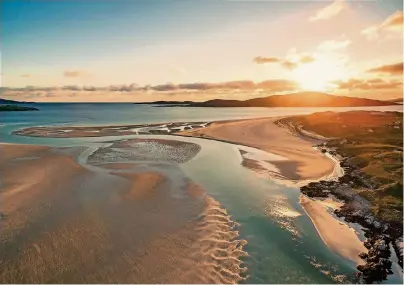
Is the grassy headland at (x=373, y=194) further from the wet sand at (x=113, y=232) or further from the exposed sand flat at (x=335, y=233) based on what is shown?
the wet sand at (x=113, y=232)

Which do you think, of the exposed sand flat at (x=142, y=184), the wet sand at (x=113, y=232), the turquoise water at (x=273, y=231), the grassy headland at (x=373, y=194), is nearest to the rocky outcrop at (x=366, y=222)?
the grassy headland at (x=373, y=194)

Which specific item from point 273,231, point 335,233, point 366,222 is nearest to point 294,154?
point 366,222

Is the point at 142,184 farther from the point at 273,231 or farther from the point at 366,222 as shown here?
the point at 366,222

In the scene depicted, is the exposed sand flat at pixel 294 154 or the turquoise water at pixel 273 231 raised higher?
the exposed sand flat at pixel 294 154

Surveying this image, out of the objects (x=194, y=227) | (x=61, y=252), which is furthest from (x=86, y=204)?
(x=194, y=227)

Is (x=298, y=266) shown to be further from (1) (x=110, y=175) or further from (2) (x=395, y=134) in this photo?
(2) (x=395, y=134)

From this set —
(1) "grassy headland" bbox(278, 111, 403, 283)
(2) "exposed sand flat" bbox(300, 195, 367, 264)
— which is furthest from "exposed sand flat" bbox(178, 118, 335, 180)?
(2) "exposed sand flat" bbox(300, 195, 367, 264)

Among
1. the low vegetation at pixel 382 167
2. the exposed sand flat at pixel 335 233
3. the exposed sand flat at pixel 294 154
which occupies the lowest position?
the exposed sand flat at pixel 335 233

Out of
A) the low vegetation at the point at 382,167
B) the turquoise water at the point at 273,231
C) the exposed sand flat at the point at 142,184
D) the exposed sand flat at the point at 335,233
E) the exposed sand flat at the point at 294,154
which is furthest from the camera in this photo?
the exposed sand flat at the point at 294,154
